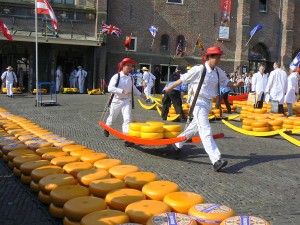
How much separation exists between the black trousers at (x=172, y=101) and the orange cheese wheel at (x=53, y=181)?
26.5ft

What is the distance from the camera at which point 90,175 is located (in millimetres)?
5250

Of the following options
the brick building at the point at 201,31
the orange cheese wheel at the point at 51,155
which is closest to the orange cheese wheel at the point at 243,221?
the orange cheese wheel at the point at 51,155

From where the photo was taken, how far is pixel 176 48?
1251 inches

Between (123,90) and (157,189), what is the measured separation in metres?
4.20

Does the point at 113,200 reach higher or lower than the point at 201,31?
lower

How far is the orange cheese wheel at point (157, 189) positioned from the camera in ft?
15.0

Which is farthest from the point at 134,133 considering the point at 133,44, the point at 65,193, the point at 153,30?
the point at 133,44

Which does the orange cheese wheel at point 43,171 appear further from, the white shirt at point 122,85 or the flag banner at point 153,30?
the flag banner at point 153,30

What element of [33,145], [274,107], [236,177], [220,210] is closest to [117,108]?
[33,145]

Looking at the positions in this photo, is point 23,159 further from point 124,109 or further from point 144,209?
point 124,109

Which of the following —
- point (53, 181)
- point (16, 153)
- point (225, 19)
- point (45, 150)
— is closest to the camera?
point (53, 181)

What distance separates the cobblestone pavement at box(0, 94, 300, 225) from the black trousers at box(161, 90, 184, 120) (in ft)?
8.60

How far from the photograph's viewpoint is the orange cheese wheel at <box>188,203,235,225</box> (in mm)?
3811

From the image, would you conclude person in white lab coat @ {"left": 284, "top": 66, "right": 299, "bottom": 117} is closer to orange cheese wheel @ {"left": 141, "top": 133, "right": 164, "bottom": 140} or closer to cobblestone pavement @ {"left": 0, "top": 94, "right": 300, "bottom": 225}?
cobblestone pavement @ {"left": 0, "top": 94, "right": 300, "bottom": 225}
